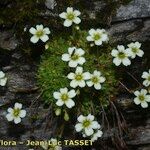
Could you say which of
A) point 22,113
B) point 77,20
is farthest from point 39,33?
point 22,113

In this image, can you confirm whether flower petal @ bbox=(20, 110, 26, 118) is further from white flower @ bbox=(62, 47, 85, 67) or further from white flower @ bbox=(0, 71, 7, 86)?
white flower @ bbox=(62, 47, 85, 67)

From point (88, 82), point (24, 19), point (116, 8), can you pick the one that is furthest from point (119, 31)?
point (24, 19)

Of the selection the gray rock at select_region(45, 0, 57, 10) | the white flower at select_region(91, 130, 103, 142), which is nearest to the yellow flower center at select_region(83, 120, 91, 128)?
the white flower at select_region(91, 130, 103, 142)

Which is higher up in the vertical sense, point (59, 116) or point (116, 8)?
point (116, 8)

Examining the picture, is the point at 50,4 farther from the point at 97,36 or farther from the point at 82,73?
the point at 82,73

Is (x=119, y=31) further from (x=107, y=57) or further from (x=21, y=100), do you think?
(x=21, y=100)

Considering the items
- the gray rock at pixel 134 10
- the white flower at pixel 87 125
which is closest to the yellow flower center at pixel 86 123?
the white flower at pixel 87 125
